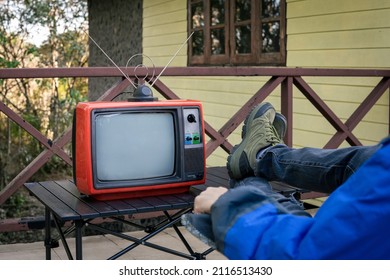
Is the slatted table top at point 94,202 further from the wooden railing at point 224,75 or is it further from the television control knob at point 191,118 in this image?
the wooden railing at point 224,75

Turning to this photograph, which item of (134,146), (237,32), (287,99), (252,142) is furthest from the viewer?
(237,32)

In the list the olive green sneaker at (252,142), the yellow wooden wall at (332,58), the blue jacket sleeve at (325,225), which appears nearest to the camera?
the blue jacket sleeve at (325,225)

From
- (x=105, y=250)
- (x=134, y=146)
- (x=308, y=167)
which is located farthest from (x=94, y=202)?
(x=105, y=250)

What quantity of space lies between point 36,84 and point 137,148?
23.3ft

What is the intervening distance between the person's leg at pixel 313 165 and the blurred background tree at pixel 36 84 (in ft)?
20.3

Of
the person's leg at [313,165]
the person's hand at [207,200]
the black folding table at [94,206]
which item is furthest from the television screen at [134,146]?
the person's hand at [207,200]

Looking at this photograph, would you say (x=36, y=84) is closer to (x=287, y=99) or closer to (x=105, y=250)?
(x=287, y=99)

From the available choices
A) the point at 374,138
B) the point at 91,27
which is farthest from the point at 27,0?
the point at 374,138

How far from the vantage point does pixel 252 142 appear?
2.27m

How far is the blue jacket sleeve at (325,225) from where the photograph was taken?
1030 mm

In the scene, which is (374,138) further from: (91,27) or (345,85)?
(91,27)

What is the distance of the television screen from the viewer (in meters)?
2.45

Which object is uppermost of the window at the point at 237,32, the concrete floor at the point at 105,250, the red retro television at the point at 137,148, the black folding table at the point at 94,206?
the window at the point at 237,32

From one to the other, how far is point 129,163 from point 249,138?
0.48 metres
